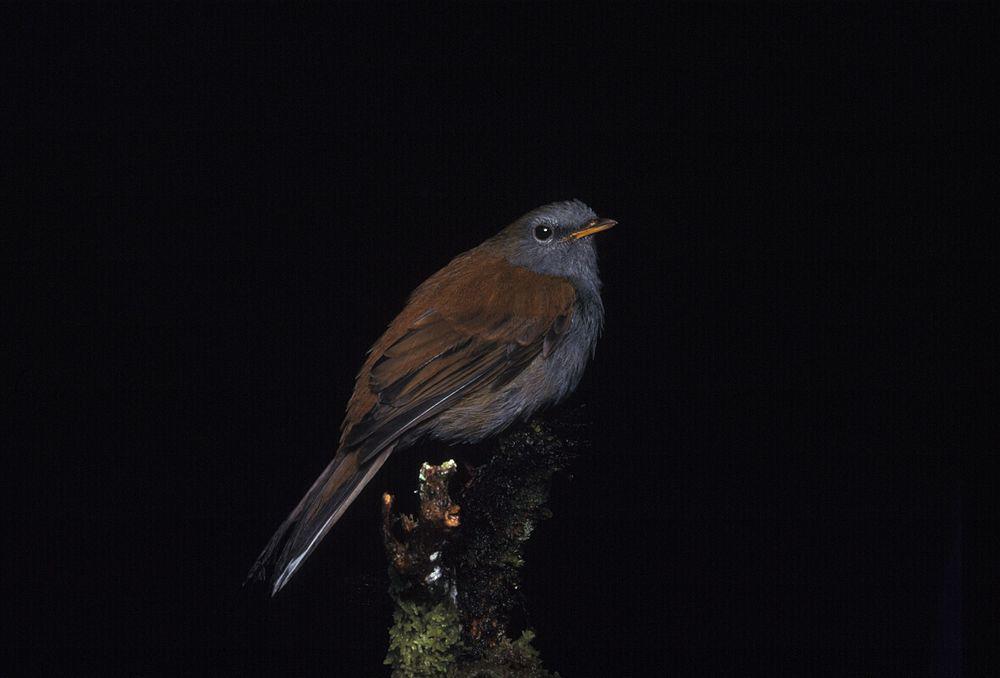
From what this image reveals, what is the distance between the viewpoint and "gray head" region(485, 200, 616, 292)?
4320 millimetres

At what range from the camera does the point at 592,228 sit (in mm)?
4191

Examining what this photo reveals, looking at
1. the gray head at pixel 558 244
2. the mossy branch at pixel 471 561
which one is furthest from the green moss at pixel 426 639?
the gray head at pixel 558 244

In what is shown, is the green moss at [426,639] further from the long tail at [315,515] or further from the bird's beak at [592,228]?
the bird's beak at [592,228]

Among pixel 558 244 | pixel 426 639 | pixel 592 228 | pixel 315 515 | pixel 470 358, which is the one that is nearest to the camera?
pixel 426 639

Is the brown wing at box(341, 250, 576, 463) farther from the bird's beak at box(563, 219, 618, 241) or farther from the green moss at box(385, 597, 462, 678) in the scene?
the green moss at box(385, 597, 462, 678)

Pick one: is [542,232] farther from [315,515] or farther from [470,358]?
[315,515]

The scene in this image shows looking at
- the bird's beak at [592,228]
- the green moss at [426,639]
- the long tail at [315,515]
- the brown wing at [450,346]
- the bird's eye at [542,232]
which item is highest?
the bird's eye at [542,232]

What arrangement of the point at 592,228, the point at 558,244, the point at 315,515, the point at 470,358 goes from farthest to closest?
1. the point at 558,244
2. the point at 592,228
3. the point at 470,358
4. the point at 315,515

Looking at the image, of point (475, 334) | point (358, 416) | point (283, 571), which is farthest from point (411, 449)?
point (283, 571)

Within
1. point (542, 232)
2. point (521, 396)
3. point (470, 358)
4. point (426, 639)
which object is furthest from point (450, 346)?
point (426, 639)

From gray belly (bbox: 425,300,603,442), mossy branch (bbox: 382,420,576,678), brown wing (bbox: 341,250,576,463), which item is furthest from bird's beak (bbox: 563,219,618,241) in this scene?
mossy branch (bbox: 382,420,576,678)

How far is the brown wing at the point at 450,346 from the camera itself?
3.65 m

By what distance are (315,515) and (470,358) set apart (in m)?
0.92

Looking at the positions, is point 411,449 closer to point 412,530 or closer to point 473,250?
point 412,530
